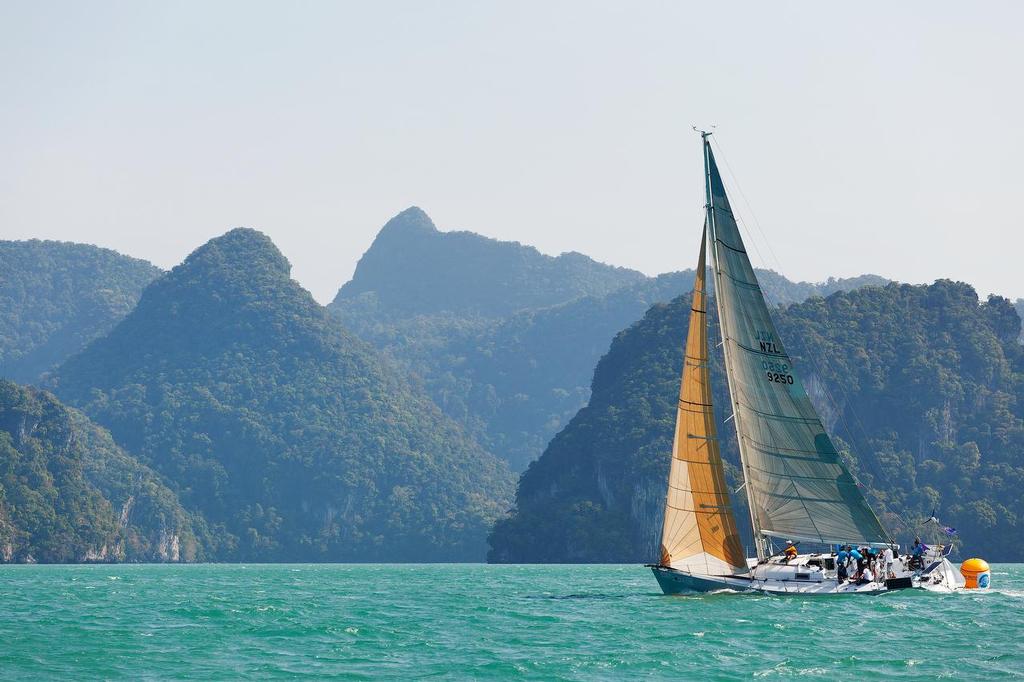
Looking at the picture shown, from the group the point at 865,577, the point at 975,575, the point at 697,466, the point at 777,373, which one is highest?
the point at 777,373

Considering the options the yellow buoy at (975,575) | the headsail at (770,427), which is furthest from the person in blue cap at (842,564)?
the yellow buoy at (975,575)

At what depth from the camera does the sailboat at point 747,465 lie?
50.7m

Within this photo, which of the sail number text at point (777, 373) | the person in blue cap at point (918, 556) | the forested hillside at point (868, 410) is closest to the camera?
the sail number text at point (777, 373)

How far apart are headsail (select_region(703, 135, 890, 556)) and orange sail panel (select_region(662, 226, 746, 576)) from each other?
1.16 metres

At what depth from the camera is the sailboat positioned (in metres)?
50.7

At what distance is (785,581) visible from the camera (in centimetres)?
5219

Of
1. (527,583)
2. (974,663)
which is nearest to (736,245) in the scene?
(974,663)

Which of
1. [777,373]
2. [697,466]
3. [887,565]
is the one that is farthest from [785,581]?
[777,373]

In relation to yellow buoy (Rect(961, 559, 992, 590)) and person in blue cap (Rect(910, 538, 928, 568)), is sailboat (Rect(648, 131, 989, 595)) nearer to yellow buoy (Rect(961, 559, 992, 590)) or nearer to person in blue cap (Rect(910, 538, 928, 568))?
person in blue cap (Rect(910, 538, 928, 568))

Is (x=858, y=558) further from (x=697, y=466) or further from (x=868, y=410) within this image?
(x=868, y=410)

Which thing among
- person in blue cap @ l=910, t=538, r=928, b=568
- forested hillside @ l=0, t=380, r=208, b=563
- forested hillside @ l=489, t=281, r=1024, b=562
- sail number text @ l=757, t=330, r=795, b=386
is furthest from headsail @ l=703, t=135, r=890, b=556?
forested hillside @ l=0, t=380, r=208, b=563

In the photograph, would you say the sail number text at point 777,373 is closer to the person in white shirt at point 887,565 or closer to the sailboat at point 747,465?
the sailboat at point 747,465

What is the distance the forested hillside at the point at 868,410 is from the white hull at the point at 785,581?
87.8 metres

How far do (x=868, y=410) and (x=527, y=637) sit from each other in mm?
112828
